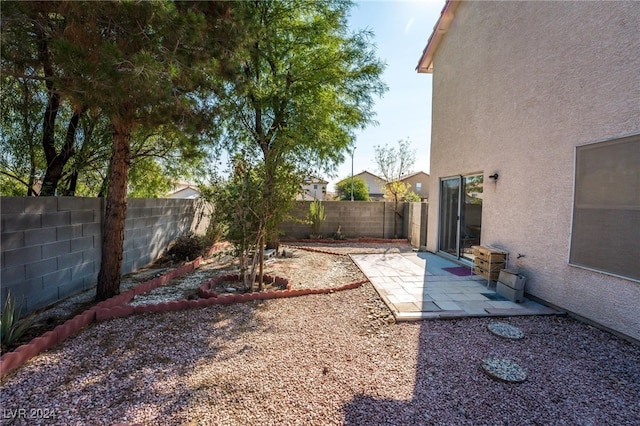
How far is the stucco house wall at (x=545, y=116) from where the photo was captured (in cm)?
386

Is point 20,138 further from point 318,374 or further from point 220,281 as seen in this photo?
point 318,374

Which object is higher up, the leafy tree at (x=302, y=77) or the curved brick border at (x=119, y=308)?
the leafy tree at (x=302, y=77)

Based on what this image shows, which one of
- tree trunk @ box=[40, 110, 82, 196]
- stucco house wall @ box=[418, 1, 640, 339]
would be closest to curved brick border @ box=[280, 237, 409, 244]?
stucco house wall @ box=[418, 1, 640, 339]

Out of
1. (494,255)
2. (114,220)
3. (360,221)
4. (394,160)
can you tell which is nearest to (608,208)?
(494,255)

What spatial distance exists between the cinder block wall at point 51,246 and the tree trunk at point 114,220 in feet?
1.99

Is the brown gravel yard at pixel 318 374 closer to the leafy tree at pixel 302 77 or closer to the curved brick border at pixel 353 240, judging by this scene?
the leafy tree at pixel 302 77

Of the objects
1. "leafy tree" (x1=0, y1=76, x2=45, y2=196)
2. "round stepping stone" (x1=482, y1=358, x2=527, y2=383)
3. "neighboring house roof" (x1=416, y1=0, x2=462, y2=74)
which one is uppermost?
"neighboring house roof" (x1=416, y1=0, x2=462, y2=74)

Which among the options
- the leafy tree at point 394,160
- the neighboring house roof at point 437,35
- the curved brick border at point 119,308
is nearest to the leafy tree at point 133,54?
the curved brick border at point 119,308

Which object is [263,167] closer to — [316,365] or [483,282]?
[316,365]

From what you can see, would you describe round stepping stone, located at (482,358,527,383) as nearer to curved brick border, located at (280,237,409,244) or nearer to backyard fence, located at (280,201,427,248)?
curved brick border, located at (280,237,409,244)

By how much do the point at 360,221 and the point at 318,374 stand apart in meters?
9.89

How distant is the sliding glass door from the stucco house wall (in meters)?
0.35

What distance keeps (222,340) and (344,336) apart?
1474mm

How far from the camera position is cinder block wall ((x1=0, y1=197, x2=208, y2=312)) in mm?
3729
